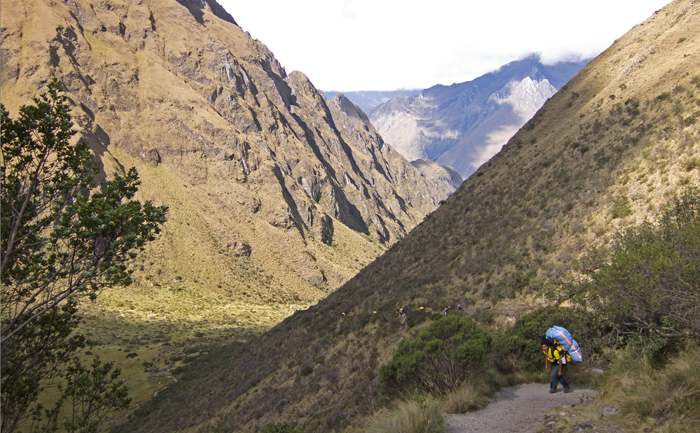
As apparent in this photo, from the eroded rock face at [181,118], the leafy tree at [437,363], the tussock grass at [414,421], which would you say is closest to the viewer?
the tussock grass at [414,421]

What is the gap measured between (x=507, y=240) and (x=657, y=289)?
1554 centimetres

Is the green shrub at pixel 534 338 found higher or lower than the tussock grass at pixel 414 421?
lower

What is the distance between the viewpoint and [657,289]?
24.6 feet

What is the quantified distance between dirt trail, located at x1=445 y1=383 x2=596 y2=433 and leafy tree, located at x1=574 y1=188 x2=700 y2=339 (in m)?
2.07

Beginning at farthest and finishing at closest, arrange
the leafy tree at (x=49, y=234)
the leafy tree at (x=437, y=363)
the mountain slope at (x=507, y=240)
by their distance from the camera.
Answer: the mountain slope at (x=507, y=240) < the leafy tree at (x=437, y=363) < the leafy tree at (x=49, y=234)

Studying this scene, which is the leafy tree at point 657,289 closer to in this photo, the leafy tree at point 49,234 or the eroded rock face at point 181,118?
the leafy tree at point 49,234

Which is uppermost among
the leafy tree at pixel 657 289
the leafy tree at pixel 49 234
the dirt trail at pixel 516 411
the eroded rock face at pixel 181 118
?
the eroded rock face at pixel 181 118

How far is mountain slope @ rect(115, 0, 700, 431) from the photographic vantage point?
1652 cm

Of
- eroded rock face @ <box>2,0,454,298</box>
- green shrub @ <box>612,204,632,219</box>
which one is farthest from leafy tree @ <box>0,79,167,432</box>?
eroded rock face @ <box>2,0,454,298</box>

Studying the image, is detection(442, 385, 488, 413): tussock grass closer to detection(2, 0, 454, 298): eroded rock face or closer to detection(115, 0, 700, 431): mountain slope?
detection(115, 0, 700, 431): mountain slope

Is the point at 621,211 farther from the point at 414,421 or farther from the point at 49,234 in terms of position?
the point at 49,234

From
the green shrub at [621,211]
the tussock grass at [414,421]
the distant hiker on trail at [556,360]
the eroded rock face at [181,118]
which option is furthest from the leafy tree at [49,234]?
the eroded rock face at [181,118]

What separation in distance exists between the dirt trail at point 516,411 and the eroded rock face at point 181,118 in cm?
6505

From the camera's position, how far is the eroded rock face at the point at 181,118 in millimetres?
73125
